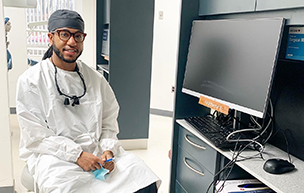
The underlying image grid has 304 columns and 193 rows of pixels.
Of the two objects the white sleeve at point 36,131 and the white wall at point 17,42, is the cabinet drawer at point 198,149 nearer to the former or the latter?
the white sleeve at point 36,131

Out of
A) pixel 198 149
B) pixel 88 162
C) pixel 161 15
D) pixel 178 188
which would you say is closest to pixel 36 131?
pixel 88 162

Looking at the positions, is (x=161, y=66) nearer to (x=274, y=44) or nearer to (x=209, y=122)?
(x=209, y=122)

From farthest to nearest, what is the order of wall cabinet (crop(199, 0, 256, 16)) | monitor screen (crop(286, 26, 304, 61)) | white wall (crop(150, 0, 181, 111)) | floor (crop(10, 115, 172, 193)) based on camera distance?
white wall (crop(150, 0, 181, 111))
floor (crop(10, 115, 172, 193))
wall cabinet (crop(199, 0, 256, 16))
monitor screen (crop(286, 26, 304, 61))

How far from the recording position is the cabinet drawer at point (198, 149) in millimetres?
1511

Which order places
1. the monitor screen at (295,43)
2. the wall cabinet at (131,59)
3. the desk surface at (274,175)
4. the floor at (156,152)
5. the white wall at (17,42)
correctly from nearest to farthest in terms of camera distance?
the desk surface at (274,175), the monitor screen at (295,43), the floor at (156,152), the wall cabinet at (131,59), the white wall at (17,42)

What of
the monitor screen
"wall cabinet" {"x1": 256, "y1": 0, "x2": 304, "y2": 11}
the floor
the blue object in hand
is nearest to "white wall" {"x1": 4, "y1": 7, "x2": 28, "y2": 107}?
the floor

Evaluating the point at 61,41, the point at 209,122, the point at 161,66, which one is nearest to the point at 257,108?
the point at 209,122

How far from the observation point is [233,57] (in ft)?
4.75

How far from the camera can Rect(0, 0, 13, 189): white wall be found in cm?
193

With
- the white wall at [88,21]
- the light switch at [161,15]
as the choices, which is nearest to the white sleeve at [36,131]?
the white wall at [88,21]

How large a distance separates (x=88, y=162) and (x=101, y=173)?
9 centimetres

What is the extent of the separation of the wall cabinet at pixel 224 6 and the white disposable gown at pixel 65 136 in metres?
0.79

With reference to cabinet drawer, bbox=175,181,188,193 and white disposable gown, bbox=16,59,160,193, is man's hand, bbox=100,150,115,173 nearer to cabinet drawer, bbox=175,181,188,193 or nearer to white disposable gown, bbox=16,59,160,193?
white disposable gown, bbox=16,59,160,193

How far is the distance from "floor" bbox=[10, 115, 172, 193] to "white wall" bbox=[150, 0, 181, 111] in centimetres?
35
